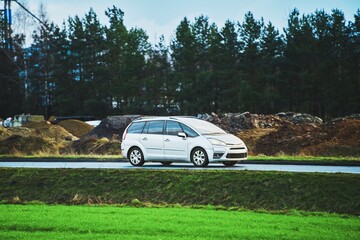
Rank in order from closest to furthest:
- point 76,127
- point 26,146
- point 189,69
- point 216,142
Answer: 1. point 216,142
2. point 26,146
3. point 76,127
4. point 189,69

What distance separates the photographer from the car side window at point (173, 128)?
22406 millimetres

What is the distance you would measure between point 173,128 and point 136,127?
6.05 ft

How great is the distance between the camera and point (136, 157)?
23516mm

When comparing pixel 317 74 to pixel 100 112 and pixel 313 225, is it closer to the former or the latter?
pixel 100 112

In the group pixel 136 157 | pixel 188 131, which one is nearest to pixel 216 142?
pixel 188 131

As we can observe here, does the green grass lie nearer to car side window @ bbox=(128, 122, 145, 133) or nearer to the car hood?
the car hood

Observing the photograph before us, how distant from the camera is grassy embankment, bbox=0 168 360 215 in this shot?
15.9 meters

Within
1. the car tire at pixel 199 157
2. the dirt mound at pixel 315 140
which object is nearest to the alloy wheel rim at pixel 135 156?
the car tire at pixel 199 157

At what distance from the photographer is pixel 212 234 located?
1095cm

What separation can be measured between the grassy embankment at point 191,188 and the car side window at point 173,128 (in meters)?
3.22

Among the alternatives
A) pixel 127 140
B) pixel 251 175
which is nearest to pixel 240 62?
pixel 127 140

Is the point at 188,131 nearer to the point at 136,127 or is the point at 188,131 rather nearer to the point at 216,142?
the point at 216,142

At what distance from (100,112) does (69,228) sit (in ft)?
232

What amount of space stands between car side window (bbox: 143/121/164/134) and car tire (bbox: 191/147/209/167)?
1.59 metres
